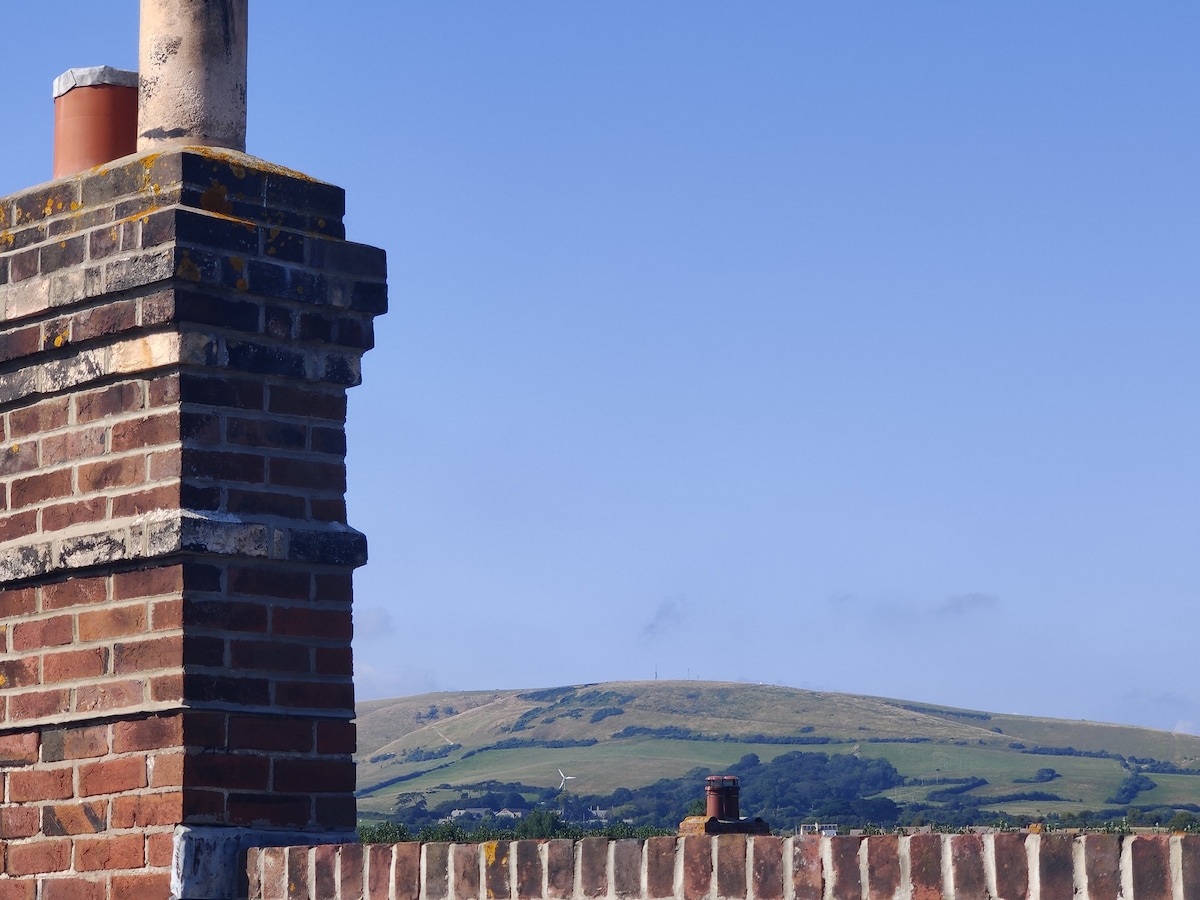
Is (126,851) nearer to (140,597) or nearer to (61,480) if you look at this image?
(140,597)

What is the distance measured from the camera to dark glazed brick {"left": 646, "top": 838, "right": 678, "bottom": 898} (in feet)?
9.48

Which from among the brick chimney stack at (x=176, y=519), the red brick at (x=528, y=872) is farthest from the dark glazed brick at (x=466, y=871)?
the brick chimney stack at (x=176, y=519)

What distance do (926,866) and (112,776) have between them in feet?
6.39

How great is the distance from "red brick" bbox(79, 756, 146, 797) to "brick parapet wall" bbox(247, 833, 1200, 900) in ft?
1.03

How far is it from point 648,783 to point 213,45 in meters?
167

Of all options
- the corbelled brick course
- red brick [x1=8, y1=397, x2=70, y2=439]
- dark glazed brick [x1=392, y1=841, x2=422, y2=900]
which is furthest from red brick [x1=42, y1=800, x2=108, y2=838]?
red brick [x1=8, y1=397, x2=70, y2=439]

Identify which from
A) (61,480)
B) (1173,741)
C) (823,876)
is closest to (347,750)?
(61,480)

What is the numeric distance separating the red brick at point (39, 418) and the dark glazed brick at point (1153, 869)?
8.78ft

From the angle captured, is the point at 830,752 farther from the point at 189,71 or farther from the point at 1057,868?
the point at 1057,868

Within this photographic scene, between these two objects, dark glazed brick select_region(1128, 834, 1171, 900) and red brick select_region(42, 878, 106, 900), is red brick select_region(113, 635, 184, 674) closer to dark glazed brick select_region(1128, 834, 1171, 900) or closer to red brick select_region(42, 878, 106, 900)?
red brick select_region(42, 878, 106, 900)

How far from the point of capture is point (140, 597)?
3668 mm

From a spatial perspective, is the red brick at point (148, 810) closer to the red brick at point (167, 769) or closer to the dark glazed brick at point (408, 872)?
the red brick at point (167, 769)

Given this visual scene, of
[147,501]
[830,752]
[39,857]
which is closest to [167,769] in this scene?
[39,857]

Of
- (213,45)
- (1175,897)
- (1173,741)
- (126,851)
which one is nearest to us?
(1175,897)
